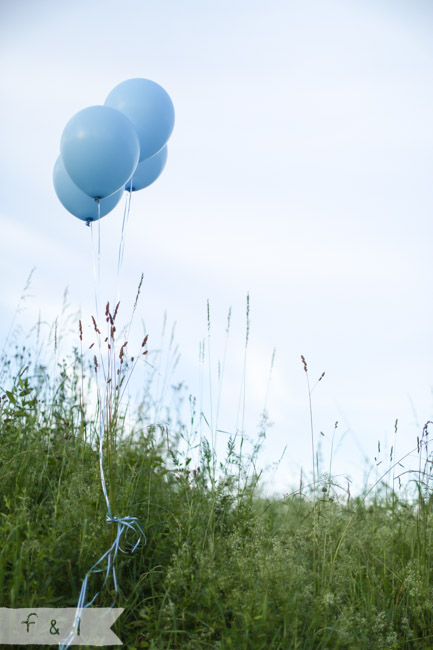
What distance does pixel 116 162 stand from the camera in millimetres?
3156

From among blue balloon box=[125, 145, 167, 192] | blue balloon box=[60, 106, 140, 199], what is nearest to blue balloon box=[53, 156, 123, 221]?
blue balloon box=[125, 145, 167, 192]

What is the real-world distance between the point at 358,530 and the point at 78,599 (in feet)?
7.02

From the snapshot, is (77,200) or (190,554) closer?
(190,554)

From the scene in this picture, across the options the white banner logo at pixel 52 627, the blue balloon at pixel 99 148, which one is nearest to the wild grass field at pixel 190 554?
the white banner logo at pixel 52 627

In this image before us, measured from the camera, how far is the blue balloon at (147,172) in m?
3.88

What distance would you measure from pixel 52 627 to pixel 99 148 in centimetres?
242

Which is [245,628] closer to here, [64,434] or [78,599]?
[78,599]

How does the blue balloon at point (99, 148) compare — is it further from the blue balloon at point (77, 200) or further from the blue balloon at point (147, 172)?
the blue balloon at point (147, 172)

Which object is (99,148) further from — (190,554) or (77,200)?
(190,554)

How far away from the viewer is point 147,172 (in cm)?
395

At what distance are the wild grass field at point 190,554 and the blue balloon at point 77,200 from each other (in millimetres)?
1033

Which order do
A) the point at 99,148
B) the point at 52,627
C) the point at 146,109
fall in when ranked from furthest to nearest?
the point at 146,109
the point at 99,148
the point at 52,627

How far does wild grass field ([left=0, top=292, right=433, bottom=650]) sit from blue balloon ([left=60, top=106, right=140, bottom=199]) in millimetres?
903

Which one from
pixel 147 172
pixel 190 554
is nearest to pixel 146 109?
pixel 147 172
